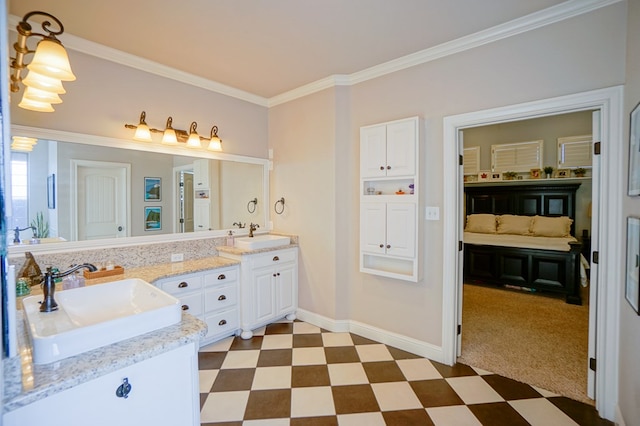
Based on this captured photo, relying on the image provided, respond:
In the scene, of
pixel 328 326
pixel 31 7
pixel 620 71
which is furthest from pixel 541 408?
pixel 31 7

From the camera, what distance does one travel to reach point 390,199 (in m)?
2.73

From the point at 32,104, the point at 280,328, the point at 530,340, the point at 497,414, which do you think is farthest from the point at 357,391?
the point at 32,104

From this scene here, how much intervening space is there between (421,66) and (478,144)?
4.01 metres

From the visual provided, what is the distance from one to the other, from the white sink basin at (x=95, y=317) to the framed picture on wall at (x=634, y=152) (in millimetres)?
2368

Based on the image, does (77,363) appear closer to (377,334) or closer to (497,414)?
(497,414)

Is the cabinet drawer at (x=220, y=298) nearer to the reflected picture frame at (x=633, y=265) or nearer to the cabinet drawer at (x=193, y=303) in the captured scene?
the cabinet drawer at (x=193, y=303)

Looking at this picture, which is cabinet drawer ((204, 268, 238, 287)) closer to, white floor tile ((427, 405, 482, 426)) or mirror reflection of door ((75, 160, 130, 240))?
mirror reflection of door ((75, 160, 130, 240))

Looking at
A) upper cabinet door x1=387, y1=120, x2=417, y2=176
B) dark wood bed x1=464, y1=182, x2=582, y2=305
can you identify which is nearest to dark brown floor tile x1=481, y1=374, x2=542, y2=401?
upper cabinet door x1=387, y1=120, x2=417, y2=176

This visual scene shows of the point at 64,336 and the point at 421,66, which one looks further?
the point at 421,66

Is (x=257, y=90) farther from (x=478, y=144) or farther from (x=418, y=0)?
(x=478, y=144)

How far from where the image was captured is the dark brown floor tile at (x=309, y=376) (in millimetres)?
2264

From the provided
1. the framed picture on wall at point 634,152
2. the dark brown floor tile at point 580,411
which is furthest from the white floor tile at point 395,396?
the framed picture on wall at point 634,152

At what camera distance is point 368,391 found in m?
2.17

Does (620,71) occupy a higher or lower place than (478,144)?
lower
